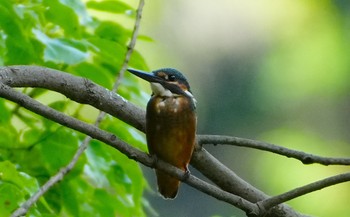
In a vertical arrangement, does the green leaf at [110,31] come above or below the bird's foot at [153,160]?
above

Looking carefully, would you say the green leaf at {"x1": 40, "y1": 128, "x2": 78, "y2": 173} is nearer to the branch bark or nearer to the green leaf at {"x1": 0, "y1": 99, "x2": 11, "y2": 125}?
the green leaf at {"x1": 0, "y1": 99, "x2": 11, "y2": 125}

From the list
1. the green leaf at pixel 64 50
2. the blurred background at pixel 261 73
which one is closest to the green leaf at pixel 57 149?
the green leaf at pixel 64 50

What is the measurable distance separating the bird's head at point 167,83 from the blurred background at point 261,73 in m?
6.39

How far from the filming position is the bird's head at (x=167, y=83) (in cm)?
255

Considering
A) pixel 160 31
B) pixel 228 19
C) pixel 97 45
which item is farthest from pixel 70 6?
pixel 228 19

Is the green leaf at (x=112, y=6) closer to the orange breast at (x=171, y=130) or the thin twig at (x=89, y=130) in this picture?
the orange breast at (x=171, y=130)

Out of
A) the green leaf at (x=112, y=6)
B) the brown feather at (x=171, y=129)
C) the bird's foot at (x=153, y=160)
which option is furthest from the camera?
the green leaf at (x=112, y=6)

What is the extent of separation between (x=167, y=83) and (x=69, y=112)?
0.37 meters

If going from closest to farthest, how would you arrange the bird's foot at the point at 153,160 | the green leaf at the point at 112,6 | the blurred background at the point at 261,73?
the bird's foot at the point at 153,160, the green leaf at the point at 112,6, the blurred background at the point at 261,73

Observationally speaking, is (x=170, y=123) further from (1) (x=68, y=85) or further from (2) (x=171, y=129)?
(1) (x=68, y=85)

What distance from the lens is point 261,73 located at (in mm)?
11148

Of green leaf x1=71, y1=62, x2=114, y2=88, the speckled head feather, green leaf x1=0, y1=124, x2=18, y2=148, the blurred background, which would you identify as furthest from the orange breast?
the blurred background

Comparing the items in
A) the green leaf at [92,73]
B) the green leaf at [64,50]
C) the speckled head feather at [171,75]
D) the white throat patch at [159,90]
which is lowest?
the green leaf at [92,73]

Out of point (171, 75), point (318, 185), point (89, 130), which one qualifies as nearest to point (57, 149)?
point (171, 75)
